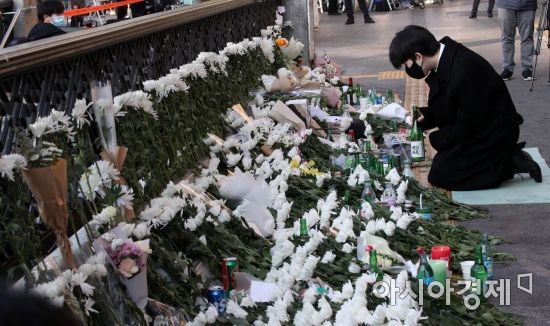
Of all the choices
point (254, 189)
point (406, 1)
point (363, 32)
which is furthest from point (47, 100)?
point (406, 1)

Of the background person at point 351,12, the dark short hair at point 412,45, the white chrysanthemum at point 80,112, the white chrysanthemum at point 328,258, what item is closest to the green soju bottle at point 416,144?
the dark short hair at point 412,45

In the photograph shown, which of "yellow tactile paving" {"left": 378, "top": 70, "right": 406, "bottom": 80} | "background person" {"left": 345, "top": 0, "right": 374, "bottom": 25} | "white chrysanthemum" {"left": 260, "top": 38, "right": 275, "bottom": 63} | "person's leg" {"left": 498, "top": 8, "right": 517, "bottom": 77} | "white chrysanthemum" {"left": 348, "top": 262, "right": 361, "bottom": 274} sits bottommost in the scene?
"background person" {"left": 345, "top": 0, "right": 374, "bottom": 25}

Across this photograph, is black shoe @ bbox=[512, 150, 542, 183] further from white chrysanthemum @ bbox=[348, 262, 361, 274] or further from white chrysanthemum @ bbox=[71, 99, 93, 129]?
white chrysanthemum @ bbox=[71, 99, 93, 129]

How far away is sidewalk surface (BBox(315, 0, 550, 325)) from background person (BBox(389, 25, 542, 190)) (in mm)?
536

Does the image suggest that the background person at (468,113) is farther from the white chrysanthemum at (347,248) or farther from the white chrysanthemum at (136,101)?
the white chrysanthemum at (136,101)

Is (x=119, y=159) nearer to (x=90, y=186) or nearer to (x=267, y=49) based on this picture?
(x=90, y=186)

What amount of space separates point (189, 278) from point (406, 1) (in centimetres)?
2377

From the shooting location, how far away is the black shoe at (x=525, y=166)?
730cm

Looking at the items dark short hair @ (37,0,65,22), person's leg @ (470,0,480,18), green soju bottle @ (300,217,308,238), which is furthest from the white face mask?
person's leg @ (470,0,480,18)

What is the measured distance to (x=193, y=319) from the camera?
4273 mm

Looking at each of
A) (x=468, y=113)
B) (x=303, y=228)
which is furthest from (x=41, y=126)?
(x=468, y=113)

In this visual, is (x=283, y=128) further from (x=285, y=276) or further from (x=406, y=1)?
(x=406, y=1)

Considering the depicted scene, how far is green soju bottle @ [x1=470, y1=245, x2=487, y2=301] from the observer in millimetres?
5090

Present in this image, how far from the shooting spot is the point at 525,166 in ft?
24.0
